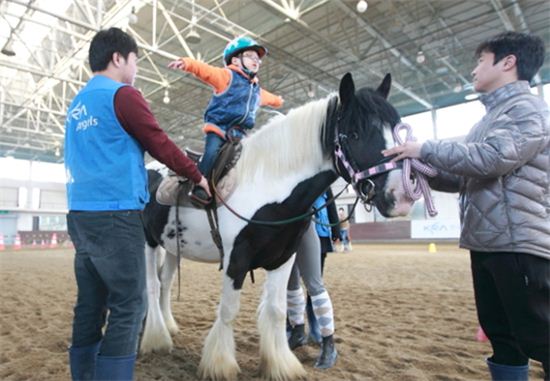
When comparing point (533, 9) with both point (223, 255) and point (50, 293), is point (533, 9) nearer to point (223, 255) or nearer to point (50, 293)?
point (223, 255)

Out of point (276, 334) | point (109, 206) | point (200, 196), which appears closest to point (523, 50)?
point (200, 196)

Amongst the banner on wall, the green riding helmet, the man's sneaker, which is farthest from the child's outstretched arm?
the banner on wall

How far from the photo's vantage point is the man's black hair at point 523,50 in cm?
140

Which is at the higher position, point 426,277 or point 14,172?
point 14,172

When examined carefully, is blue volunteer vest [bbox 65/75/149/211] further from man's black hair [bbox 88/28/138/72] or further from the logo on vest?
man's black hair [bbox 88/28/138/72]

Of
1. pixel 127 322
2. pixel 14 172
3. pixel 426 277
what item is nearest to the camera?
pixel 127 322

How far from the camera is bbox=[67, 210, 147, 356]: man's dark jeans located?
1.38 m

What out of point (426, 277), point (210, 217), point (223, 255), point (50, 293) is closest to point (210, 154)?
point (210, 217)

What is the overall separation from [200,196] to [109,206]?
66 cm

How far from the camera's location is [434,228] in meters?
16.2

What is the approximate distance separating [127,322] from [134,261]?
0.77 feet

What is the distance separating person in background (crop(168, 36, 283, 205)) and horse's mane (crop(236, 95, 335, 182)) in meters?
0.22

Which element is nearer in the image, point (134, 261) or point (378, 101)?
point (134, 261)

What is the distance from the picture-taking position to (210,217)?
2.10 m
